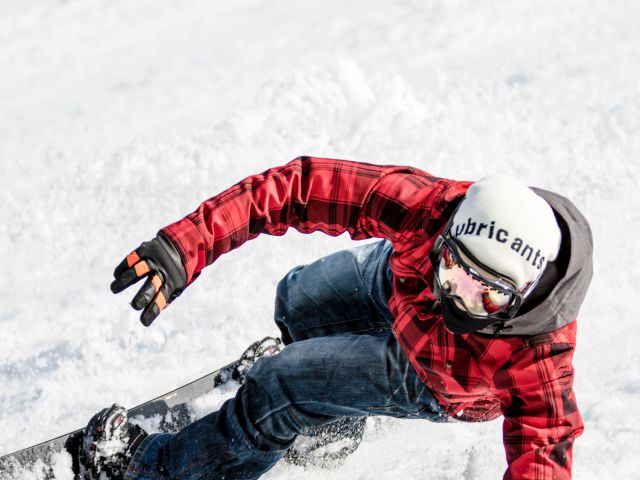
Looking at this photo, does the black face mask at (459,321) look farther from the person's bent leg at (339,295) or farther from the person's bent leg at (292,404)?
the person's bent leg at (339,295)

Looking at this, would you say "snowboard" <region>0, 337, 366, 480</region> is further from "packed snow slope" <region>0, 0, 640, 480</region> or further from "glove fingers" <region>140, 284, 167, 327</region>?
"glove fingers" <region>140, 284, 167, 327</region>

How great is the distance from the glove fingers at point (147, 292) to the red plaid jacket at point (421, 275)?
0.13 meters

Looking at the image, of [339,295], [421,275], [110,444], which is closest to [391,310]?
[421,275]

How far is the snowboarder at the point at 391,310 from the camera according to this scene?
2076mm

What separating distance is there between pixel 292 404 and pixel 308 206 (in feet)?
2.20

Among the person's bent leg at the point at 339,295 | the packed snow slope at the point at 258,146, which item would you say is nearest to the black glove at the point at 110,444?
the packed snow slope at the point at 258,146

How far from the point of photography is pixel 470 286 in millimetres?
2102

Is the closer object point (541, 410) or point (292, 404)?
point (541, 410)

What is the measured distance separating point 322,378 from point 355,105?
3102 millimetres

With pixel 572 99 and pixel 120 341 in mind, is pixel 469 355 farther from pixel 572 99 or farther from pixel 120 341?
pixel 572 99

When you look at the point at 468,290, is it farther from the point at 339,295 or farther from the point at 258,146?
the point at 258,146

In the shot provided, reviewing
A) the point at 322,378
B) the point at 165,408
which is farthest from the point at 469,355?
the point at 165,408

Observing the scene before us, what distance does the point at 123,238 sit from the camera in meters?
4.41

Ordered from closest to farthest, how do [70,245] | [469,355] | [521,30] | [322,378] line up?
[469,355] → [322,378] → [70,245] → [521,30]
